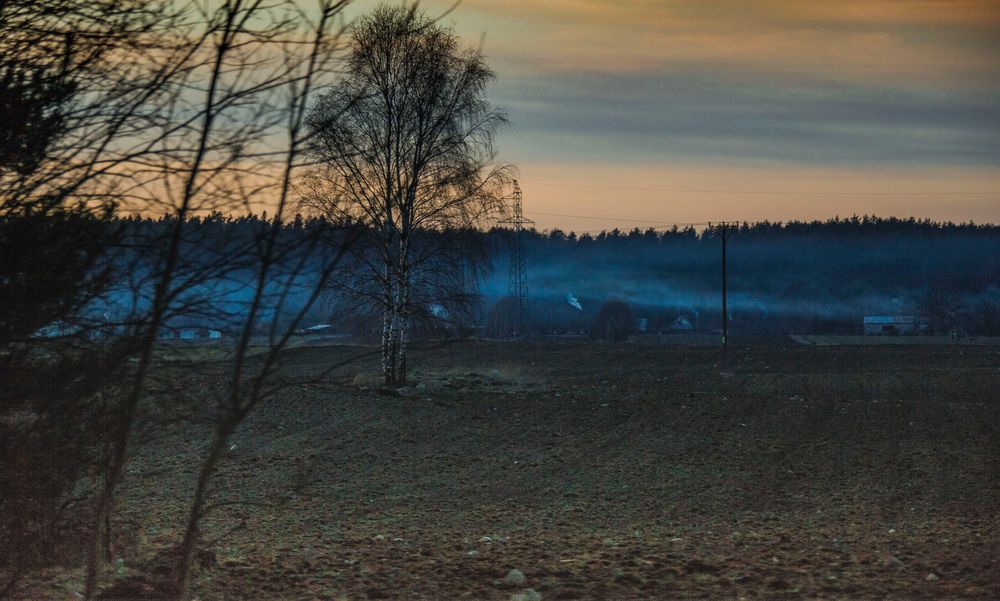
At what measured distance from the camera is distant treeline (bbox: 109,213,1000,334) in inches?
3501

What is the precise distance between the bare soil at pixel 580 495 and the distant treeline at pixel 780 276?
5288cm

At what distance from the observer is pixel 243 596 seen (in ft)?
19.5

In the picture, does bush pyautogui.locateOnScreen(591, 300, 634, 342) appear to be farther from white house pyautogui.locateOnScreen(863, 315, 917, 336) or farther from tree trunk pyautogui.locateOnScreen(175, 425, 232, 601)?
tree trunk pyautogui.locateOnScreen(175, 425, 232, 601)

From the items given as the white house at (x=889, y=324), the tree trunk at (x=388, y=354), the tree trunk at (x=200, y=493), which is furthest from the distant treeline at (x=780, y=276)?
the tree trunk at (x=200, y=493)

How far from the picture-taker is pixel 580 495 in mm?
11633

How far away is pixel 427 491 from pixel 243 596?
598 cm

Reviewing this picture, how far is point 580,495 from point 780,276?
10220 centimetres

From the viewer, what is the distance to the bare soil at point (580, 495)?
264 inches

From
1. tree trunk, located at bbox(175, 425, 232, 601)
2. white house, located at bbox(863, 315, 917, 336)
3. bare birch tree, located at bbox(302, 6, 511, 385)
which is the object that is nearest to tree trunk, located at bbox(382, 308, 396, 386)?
bare birch tree, located at bbox(302, 6, 511, 385)

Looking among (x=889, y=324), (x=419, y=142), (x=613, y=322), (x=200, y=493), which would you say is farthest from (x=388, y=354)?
(x=889, y=324)

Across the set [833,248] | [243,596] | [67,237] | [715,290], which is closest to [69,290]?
[67,237]

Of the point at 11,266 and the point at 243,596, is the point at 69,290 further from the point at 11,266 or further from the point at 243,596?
the point at 243,596

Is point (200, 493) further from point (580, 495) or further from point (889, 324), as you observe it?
point (889, 324)

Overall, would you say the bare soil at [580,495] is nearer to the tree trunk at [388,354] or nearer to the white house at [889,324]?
the tree trunk at [388,354]
